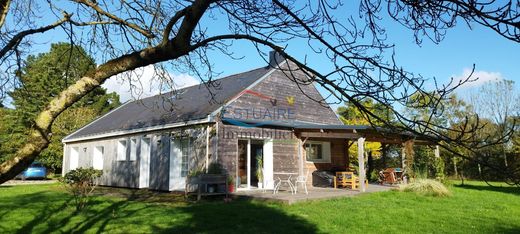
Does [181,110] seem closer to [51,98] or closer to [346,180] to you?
[346,180]

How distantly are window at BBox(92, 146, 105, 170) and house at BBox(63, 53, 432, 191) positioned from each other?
3.96 feet

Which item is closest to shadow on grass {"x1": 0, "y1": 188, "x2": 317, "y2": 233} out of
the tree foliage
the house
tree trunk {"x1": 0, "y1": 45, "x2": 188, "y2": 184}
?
the tree foliage

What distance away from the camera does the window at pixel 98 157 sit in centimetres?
2239

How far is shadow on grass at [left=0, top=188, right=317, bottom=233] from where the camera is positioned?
320 inches

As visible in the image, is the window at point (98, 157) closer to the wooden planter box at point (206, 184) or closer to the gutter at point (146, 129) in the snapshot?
the gutter at point (146, 129)

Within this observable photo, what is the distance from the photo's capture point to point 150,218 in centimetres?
932

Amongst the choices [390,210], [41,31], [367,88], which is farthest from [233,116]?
→ [367,88]

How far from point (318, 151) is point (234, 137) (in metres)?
5.45

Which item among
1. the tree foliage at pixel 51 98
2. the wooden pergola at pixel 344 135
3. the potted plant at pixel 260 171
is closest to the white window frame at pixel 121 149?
the tree foliage at pixel 51 98

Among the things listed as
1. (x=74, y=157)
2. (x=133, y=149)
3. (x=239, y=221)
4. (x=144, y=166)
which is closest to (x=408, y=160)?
(x=239, y=221)

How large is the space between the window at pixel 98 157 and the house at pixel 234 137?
1.21 meters

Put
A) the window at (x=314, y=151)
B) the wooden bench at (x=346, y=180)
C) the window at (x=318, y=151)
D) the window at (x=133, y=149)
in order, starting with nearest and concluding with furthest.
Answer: the wooden bench at (x=346, y=180) < the window at (x=314, y=151) < the window at (x=318, y=151) < the window at (x=133, y=149)

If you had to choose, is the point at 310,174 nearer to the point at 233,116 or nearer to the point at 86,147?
the point at 233,116

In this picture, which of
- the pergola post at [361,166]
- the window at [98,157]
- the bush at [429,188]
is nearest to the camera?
the bush at [429,188]
